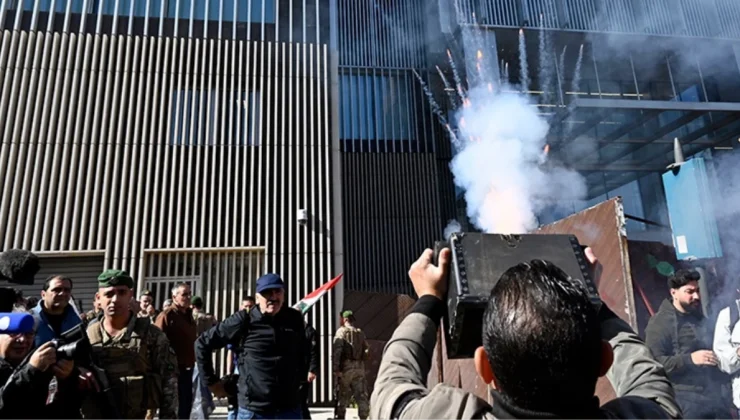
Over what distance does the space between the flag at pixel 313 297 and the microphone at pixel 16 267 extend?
5.59m

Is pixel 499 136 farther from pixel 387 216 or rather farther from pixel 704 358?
pixel 704 358

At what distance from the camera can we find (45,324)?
2.91 m

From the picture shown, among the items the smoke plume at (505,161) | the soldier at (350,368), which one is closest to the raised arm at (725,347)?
the soldier at (350,368)

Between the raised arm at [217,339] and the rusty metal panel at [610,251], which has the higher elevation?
the rusty metal panel at [610,251]

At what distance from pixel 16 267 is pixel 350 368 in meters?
5.70

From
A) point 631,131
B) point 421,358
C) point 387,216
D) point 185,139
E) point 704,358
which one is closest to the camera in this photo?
point 421,358

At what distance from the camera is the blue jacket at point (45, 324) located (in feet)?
9.29

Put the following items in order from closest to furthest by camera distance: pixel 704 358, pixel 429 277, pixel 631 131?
pixel 429 277, pixel 704 358, pixel 631 131

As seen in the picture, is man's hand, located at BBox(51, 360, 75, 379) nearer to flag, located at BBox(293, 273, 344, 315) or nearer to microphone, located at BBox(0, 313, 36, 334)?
microphone, located at BBox(0, 313, 36, 334)

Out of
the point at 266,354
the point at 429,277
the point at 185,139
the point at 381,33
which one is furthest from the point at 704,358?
the point at 381,33

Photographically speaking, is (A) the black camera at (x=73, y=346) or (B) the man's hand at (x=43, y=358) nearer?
(B) the man's hand at (x=43, y=358)

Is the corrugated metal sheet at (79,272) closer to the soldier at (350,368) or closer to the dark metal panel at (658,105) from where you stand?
the soldier at (350,368)

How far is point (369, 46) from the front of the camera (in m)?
18.2

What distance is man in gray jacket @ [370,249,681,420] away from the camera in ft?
3.21
